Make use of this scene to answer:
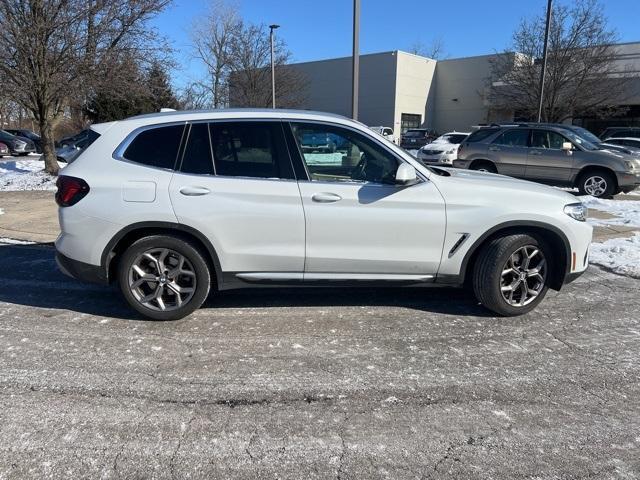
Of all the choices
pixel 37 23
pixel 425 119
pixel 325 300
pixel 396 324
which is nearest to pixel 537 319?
pixel 396 324

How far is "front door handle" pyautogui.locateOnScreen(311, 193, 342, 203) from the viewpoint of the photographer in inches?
164

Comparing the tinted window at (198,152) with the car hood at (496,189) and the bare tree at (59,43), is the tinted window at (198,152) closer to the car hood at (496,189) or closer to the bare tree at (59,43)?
the car hood at (496,189)

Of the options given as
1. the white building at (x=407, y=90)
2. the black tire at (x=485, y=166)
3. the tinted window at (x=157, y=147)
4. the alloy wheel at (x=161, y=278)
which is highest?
the white building at (x=407, y=90)

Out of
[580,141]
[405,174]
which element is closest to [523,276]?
[405,174]

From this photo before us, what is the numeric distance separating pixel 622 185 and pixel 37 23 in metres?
13.9

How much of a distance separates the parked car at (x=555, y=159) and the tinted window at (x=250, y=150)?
9.71 m

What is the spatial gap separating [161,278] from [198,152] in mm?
1104

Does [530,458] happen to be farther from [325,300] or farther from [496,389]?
[325,300]

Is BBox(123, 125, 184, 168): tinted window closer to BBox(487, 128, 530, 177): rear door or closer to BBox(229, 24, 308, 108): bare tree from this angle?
BBox(487, 128, 530, 177): rear door

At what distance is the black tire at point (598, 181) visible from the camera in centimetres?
1191

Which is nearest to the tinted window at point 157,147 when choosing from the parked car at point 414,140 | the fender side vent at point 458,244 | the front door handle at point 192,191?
the front door handle at point 192,191

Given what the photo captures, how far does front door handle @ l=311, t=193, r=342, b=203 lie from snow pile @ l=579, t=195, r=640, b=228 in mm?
6602

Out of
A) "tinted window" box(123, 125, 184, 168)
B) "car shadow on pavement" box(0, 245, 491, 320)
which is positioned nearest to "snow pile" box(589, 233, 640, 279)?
"car shadow on pavement" box(0, 245, 491, 320)

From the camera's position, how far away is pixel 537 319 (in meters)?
4.55
